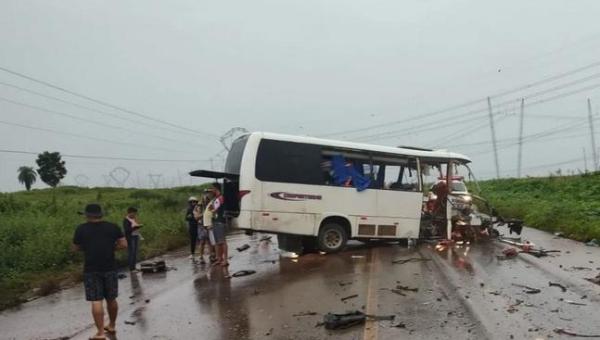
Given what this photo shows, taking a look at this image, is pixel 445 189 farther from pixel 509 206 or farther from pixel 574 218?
pixel 509 206

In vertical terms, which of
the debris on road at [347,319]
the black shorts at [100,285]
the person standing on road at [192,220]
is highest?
the person standing on road at [192,220]

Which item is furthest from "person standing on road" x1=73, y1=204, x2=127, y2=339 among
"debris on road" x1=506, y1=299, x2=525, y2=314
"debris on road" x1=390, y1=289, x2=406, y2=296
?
"debris on road" x1=506, y1=299, x2=525, y2=314

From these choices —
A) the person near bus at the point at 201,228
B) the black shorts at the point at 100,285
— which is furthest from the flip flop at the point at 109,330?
the person near bus at the point at 201,228

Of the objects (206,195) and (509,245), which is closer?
(206,195)

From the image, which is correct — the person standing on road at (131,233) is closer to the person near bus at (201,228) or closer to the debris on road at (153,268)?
the debris on road at (153,268)

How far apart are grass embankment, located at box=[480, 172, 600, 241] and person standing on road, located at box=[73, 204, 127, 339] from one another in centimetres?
1302

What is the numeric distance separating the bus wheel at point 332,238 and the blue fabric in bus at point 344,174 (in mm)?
1124

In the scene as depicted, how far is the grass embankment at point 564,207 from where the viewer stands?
53.7ft

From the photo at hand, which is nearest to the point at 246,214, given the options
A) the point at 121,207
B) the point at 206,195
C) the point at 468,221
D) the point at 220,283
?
the point at 206,195

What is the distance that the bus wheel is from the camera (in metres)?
13.6

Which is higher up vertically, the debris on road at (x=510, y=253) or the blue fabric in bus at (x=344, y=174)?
the blue fabric in bus at (x=344, y=174)

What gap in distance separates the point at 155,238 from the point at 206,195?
6.06 metres

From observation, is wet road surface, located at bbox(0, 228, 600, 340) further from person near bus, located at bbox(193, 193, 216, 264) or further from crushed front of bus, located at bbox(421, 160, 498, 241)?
crushed front of bus, located at bbox(421, 160, 498, 241)

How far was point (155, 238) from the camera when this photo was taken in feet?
60.8
